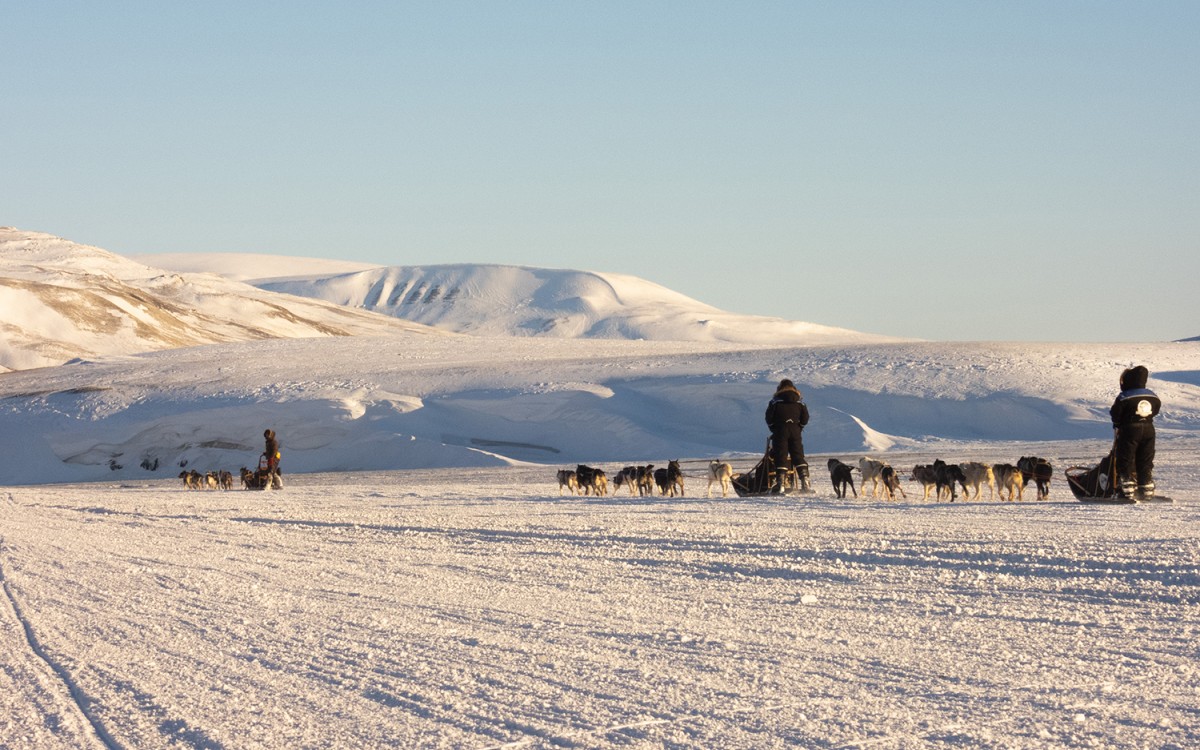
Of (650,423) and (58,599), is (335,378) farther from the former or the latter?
(58,599)

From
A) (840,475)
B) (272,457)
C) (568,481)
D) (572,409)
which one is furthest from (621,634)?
(572,409)

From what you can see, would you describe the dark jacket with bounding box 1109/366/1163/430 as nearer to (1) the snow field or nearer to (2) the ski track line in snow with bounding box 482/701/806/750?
(1) the snow field

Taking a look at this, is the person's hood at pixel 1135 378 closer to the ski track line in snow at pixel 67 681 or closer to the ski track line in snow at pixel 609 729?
the ski track line in snow at pixel 609 729

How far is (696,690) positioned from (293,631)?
2716 millimetres

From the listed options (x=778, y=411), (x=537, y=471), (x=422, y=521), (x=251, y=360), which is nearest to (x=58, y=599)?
(x=422, y=521)

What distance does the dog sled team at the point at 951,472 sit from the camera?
1483 centimetres

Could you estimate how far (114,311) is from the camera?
319ft


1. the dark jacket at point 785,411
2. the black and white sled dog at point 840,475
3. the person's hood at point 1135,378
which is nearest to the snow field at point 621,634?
the person's hood at point 1135,378

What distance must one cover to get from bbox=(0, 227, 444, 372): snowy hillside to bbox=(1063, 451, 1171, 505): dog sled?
73.0 metres

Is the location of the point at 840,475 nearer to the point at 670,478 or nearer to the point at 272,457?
the point at 670,478

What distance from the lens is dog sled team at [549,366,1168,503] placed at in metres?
14.8

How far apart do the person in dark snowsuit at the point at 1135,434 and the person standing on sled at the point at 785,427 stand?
4299 millimetres

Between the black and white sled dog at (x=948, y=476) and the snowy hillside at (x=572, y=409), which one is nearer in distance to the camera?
the black and white sled dog at (x=948, y=476)

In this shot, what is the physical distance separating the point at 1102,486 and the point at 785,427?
437 cm
